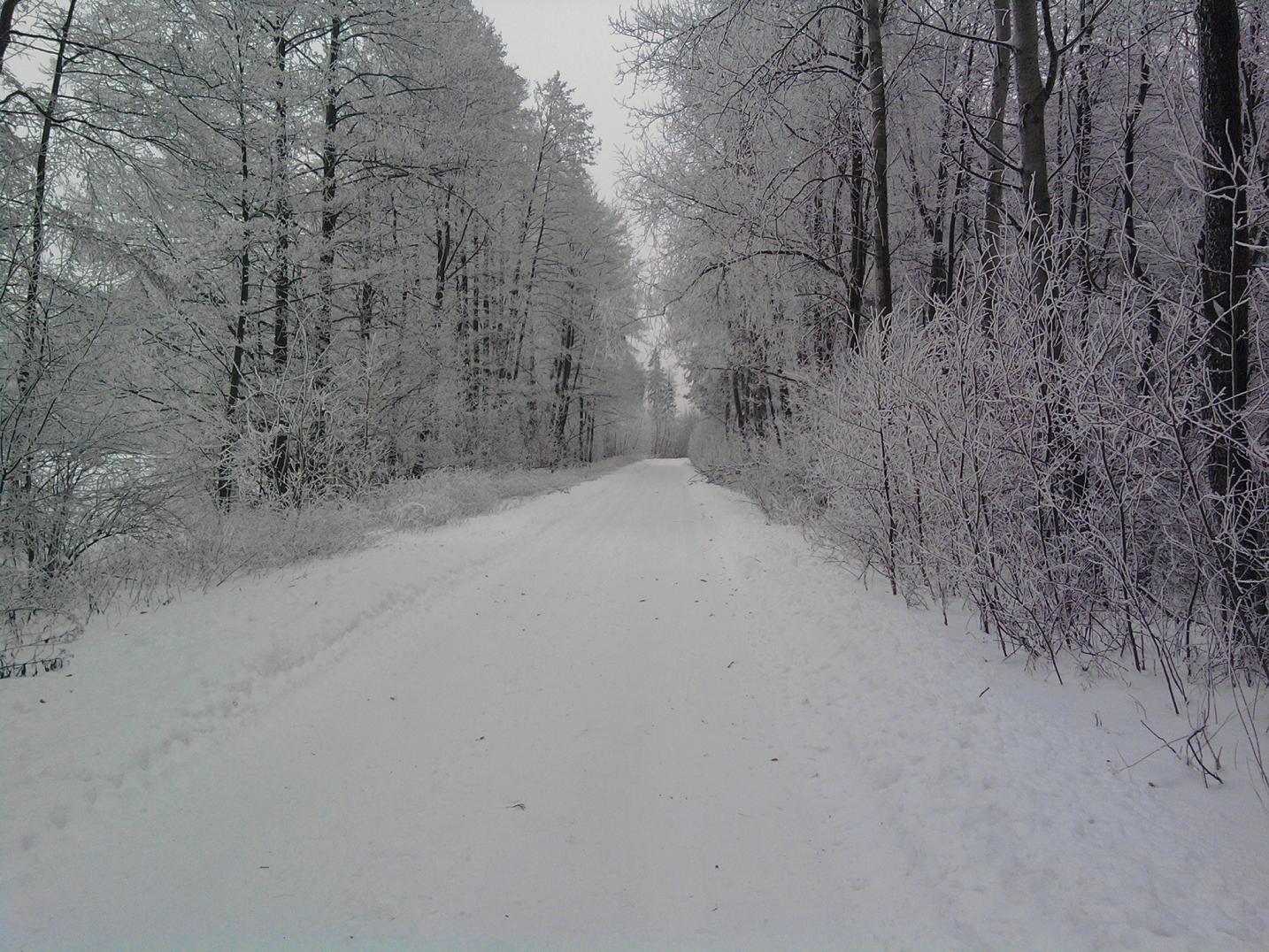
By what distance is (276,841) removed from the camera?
90.0 inches

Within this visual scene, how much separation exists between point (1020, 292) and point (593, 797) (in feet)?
13.2

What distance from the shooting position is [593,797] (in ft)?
8.57

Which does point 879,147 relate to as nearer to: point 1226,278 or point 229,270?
point 1226,278

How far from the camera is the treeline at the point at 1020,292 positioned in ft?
9.74

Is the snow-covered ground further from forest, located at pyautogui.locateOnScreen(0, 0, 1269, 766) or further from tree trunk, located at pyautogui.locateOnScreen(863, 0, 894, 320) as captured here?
tree trunk, located at pyautogui.locateOnScreen(863, 0, 894, 320)

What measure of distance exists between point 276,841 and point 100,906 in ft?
1.70

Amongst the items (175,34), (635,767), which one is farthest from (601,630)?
(175,34)

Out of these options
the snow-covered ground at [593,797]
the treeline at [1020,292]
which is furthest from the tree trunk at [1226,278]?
the snow-covered ground at [593,797]

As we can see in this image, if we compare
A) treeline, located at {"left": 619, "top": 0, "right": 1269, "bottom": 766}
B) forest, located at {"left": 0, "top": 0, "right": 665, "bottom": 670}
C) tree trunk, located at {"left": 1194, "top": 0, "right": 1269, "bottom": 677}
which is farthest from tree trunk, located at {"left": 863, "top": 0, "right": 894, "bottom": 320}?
forest, located at {"left": 0, "top": 0, "right": 665, "bottom": 670}

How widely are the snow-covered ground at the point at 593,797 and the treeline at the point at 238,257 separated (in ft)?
6.53

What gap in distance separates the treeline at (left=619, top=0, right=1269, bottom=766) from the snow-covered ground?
0.71 m

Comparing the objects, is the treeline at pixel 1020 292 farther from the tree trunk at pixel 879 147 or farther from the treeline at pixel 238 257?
the treeline at pixel 238 257

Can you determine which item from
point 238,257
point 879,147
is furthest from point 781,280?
point 238,257

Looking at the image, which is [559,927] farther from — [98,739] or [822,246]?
[822,246]
